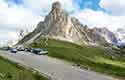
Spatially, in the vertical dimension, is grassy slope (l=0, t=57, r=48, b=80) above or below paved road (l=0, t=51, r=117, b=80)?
above

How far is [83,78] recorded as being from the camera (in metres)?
59.7

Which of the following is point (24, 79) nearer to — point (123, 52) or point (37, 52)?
point (37, 52)

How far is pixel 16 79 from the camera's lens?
4441 cm

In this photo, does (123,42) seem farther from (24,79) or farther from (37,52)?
(24,79)

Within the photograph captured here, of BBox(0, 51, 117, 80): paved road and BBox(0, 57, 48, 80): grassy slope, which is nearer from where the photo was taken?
BBox(0, 57, 48, 80): grassy slope

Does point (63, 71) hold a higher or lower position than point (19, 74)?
lower

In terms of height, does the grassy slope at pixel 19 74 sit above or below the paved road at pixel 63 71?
above

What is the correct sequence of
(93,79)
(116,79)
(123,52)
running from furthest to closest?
(123,52) < (116,79) < (93,79)

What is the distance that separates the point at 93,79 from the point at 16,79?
59.0ft

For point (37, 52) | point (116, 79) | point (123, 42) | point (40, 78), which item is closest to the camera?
point (40, 78)

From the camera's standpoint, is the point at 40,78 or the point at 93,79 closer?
the point at 40,78

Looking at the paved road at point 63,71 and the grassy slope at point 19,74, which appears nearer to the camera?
the grassy slope at point 19,74

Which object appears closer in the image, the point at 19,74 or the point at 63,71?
the point at 19,74

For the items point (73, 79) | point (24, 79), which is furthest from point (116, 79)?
point (24, 79)
